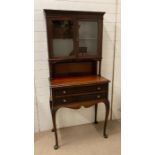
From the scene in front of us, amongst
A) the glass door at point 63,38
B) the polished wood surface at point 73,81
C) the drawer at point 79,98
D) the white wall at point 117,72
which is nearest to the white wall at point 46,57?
the white wall at point 117,72

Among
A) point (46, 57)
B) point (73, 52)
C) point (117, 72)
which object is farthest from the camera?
point (117, 72)

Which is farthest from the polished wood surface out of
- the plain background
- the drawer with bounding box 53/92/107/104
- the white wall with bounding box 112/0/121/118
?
the plain background

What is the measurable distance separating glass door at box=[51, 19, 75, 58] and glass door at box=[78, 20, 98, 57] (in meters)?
0.10

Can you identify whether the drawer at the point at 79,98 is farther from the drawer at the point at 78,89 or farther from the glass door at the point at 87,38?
the glass door at the point at 87,38

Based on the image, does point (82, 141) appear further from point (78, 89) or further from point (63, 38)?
point (63, 38)

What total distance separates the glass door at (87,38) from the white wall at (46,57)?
28cm

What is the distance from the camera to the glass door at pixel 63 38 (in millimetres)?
2016

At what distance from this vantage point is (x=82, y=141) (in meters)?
2.18

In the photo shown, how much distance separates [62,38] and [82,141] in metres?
1.34

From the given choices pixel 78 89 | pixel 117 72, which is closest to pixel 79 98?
pixel 78 89

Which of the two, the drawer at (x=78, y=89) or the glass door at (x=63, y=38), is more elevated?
the glass door at (x=63, y=38)
